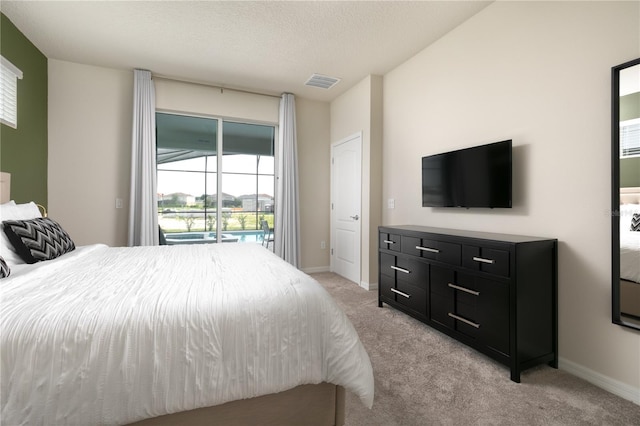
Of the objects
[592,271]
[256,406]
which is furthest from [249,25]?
[592,271]

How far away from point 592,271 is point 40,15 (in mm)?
4929

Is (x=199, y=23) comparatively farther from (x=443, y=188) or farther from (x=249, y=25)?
(x=443, y=188)

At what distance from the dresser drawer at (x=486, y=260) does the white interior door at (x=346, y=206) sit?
208 centimetres

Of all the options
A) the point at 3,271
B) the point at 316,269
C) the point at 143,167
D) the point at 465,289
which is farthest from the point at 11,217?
the point at 316,269

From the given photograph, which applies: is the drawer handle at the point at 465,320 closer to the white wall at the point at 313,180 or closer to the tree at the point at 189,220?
the white wall at the point at 313,180

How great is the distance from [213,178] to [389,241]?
112 inches

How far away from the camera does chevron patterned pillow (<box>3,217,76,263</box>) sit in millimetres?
1969

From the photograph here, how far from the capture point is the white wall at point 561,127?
6.22ft

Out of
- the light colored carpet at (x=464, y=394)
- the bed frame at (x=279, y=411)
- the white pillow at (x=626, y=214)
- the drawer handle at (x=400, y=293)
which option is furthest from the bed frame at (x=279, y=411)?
the white pillow at (x=626, y=214)

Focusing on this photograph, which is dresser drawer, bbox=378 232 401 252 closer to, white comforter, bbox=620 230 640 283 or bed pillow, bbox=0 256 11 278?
white comforter, bbox=620 230 640 283

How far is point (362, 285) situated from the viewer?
4.18 meters

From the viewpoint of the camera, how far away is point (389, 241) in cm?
315

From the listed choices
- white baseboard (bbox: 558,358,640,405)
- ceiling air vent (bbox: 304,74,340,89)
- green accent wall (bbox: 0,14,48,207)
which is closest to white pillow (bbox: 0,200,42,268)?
green accent wall (bbox: 0,14,48,207)

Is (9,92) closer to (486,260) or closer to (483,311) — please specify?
(486,260)
